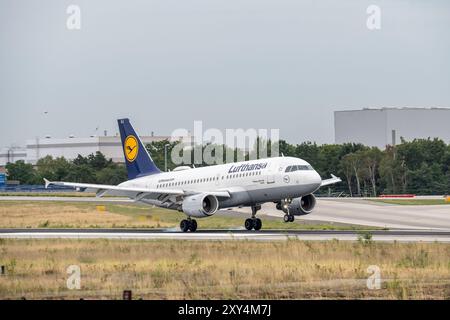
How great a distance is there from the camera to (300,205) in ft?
214

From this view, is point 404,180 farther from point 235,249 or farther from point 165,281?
point 165,281

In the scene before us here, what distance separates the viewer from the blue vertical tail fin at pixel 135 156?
243 feet

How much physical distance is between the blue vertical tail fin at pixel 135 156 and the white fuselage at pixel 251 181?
3532 millimetres

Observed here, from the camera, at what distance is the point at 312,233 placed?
5953 cm

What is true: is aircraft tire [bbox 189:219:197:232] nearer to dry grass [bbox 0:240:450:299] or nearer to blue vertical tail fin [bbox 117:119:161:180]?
blue vertical tail fin [bbox 117:119:161:180]

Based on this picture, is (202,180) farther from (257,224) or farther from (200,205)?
(257,224)

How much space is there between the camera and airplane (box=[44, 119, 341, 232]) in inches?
2447

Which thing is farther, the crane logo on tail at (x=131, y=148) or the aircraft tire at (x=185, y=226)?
the crane logo on tail at (x=131, y=148)

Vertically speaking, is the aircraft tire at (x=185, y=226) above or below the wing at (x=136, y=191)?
below

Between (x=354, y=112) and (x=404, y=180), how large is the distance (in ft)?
157

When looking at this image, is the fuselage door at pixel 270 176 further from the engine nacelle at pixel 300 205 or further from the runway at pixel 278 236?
the runway at pixel 278 236

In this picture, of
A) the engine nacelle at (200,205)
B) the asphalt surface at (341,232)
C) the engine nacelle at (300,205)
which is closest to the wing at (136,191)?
the engine nacelle at (200,205)

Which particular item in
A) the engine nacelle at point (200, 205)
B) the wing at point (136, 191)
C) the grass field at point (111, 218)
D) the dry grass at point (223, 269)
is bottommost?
the grass field at point (111, 218)
